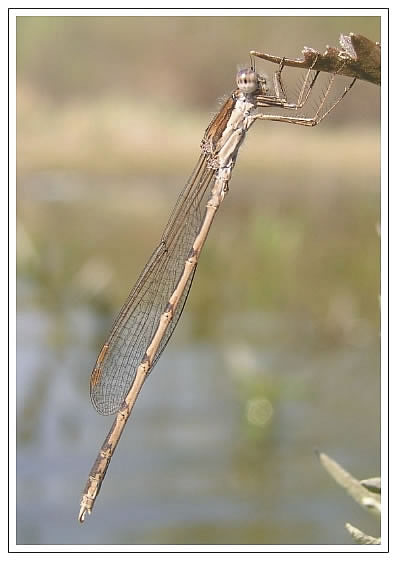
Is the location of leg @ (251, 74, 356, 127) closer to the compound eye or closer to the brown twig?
the compound eye

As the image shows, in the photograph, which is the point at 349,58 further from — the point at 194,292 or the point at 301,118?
the point at 194,292

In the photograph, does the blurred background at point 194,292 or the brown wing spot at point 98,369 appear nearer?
the brown wing spot at point 98,369

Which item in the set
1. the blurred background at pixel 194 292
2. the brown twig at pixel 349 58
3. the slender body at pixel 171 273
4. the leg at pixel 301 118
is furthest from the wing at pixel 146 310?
the blurred background at pixel 194 292

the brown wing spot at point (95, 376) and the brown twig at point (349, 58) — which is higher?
the brown twig at point (349, 58)

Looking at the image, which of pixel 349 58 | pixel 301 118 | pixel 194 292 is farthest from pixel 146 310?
pixel 194 292

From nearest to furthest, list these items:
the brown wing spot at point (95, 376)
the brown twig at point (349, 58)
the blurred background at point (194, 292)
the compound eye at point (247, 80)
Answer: the brown twig at point (349, 58) < the compound eye at point (247, 80) < the brown wing spot at point (95, 376) < the blurred background at point (194, 292)

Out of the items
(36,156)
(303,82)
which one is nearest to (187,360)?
(36,156)

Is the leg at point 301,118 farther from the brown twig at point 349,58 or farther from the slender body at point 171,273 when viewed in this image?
the brown twig at point 349,58

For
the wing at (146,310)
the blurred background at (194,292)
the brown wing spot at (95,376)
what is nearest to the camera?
the wing at (146,310)
